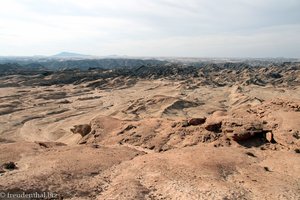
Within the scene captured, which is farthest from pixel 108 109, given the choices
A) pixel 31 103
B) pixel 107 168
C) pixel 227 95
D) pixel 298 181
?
pixel 298 181

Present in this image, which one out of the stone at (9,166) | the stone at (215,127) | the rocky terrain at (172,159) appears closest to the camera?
the rocky terrain at (172,159)

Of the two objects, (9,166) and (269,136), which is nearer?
(9,166)

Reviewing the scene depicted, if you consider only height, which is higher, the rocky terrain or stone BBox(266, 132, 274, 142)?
stone BBox(266, 132, 274, 142)

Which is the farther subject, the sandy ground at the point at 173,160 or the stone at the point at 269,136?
the stone at the point at 269,136

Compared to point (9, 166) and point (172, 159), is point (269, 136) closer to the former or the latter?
point (172, 159)

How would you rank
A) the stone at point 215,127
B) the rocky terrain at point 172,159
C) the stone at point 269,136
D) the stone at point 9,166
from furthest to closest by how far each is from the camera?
the stone at point 215,127, the stone at point 269,136, the stone at point 9,166, the rocky terrain at point 172,159

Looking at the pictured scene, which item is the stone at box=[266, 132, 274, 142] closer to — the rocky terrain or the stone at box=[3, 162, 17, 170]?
the rocky terrain

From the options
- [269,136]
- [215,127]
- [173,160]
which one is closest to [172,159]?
[173,160]

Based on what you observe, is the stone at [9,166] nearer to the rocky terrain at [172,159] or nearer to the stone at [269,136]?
the rocky terrain at [172,159]

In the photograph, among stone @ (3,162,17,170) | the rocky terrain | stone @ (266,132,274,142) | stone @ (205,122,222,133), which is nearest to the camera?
the rocky terrain

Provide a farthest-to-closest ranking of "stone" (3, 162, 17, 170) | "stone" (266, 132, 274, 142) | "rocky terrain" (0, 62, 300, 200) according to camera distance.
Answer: "stone" (266, 132, 274, 142) → "stone" (3, 162, 17, 170) → "rocky terrain" (0, 62, 300, 200)

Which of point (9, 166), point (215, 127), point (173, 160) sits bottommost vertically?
point (9, 166)

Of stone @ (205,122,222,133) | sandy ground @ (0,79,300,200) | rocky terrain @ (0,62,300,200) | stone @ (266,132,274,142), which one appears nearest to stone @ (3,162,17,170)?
rocky terrain @ (0,62,300,200)

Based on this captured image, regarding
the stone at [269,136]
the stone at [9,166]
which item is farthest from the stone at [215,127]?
the stone at [9,166]
